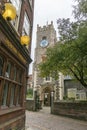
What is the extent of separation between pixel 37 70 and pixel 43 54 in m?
4.29

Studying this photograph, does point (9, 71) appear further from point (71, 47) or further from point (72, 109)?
point (72, 109)

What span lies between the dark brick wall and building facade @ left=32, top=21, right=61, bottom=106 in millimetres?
11060

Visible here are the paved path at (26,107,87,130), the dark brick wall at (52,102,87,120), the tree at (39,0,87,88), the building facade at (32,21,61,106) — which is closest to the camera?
the paved path at (26,107,87,130)

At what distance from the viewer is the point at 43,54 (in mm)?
33531

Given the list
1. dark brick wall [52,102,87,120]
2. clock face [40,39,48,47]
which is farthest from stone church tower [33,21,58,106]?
dark brick wall [52,102,87,120]

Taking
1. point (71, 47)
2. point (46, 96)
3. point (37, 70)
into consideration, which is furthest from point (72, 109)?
point (37, 70)

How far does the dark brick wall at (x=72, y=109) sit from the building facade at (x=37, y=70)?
36.3ft

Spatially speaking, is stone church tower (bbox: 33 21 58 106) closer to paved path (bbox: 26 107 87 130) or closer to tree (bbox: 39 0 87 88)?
tree (bbox: 39 0 87 88)

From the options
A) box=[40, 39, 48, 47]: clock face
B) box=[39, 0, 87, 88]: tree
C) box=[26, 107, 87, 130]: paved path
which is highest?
box=[40, 39, 48, 47]: clock face

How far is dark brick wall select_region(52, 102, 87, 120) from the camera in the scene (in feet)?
47.4

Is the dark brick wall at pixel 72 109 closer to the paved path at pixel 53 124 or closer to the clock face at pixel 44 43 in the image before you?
the paved path at pixel 53 124

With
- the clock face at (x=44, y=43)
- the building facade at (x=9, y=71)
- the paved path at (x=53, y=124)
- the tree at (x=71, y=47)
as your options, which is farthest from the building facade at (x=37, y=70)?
the building facade at (x=9, y=71)

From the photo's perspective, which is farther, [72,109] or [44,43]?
[44,43]

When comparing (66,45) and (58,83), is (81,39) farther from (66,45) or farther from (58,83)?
(58,83)
